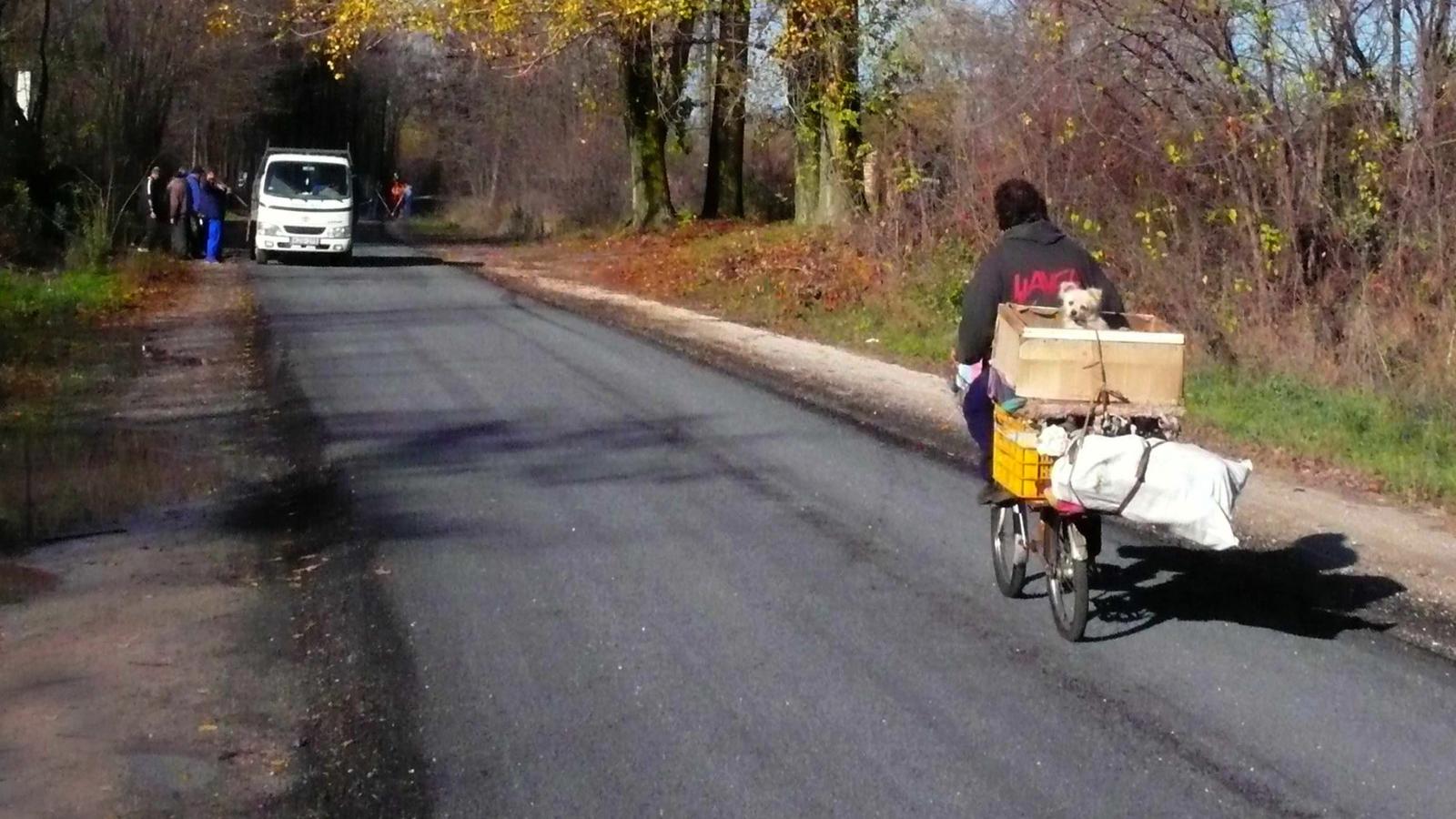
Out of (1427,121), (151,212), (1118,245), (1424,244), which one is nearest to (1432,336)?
(1424,244)

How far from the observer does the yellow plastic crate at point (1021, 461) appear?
7.56 metres

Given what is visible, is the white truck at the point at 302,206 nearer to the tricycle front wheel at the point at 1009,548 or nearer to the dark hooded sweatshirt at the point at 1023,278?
the tricycle front wheel at the point at 1009,548

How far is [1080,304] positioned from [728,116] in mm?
27203

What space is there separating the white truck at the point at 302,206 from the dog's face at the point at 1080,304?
2754 cm

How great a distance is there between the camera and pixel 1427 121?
1550cm

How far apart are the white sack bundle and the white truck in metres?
28.3

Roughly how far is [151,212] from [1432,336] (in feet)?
88.1

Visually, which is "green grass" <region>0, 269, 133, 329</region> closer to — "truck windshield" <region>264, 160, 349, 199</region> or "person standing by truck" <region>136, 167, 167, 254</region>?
"truck windshield" <region>264, 160, 349, 199</region>

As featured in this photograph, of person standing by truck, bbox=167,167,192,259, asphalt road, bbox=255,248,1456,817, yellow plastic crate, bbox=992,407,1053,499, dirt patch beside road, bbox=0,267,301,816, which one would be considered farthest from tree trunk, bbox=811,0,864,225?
yellow plastic crate, bbox=992,407,1053,499

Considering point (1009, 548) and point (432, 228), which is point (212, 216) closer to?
point (1009, 548)

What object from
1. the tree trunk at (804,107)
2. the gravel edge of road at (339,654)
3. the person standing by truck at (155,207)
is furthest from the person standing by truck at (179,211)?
the gravel edge of road at (339,654)

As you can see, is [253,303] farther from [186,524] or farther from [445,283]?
[186,524]

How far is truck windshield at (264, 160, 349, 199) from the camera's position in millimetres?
33906

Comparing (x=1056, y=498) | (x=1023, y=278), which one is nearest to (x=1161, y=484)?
(x=1056, y=498)
